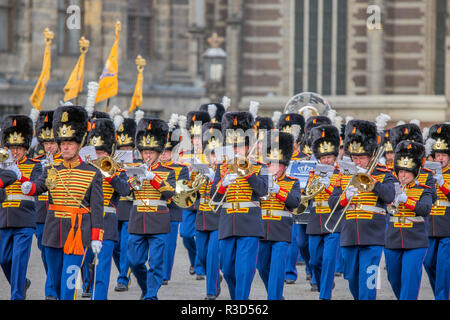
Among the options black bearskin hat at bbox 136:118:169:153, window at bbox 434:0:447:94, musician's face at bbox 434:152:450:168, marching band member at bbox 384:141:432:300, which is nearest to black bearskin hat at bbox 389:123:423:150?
musician's face at bbox 434:152:450:168

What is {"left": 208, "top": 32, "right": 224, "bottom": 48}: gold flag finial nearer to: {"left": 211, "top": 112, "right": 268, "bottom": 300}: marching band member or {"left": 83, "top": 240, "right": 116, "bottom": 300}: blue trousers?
{"left": 211, "top": 112, "right": 268, "bottom": 300}: marching band member

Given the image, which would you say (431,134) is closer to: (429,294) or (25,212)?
(429,294)

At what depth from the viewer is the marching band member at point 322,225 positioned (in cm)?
1201

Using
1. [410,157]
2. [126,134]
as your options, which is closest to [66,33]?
[126,134]

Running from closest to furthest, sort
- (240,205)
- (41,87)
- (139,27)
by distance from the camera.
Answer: (240,205) → (41,87) → (139,27)

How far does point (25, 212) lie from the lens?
11.1 m

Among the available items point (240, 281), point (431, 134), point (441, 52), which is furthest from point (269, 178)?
point (441, 52)

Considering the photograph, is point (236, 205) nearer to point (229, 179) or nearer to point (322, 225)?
point (229, 179)

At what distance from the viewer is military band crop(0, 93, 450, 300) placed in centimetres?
1011

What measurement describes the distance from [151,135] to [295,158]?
2.84 metres

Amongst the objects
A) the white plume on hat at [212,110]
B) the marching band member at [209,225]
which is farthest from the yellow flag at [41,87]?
the marching band member at [209,225]

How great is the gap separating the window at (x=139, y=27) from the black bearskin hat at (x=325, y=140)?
46.5ft

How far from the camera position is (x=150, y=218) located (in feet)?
38.4

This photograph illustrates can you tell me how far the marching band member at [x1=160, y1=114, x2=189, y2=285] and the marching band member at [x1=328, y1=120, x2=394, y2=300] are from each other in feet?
8.21
